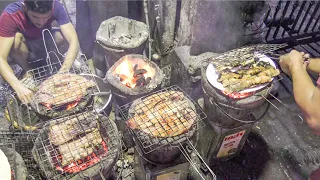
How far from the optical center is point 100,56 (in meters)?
7.24

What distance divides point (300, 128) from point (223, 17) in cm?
335

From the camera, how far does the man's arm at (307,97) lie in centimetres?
348

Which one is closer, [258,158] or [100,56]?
[258,158]

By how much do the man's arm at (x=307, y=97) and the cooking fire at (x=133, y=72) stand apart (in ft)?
9.13

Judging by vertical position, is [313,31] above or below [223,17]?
below

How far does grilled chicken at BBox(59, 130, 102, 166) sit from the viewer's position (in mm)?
3973

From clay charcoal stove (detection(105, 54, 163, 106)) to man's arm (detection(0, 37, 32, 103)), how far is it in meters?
1.55

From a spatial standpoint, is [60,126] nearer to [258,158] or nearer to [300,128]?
[258,158]

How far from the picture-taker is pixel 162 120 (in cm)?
421

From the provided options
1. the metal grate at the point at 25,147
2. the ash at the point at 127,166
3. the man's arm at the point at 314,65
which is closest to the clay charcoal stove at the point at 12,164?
the metal grate at the point at 25,147

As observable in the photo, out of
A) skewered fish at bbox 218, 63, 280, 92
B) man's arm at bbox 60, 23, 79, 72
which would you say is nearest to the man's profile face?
man's arm at bbox 60, 23, 79, 72

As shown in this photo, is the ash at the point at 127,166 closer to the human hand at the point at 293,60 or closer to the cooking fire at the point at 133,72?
the cooking fire at the point at 133,72

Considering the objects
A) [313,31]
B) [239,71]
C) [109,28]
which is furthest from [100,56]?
[313,31]

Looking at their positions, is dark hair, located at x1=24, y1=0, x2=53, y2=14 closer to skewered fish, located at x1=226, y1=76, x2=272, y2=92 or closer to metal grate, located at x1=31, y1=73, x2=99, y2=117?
metal grate, located at x1=31, y1=73, x2=99, y2=117
